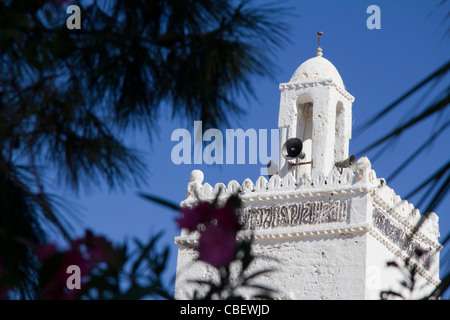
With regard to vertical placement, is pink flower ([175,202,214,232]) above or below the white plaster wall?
below

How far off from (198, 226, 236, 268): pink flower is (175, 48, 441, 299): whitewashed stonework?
27.1m

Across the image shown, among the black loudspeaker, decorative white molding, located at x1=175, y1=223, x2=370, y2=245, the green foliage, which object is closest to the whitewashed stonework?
decorative white molding, located at x1=175, y1=223, x2=370, y2=245

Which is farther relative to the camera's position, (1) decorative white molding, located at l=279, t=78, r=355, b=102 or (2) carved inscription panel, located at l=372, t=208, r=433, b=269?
(1) decorative white molding, located at l=279, t=78, r=355, b=102

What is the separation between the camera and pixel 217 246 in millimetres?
4395

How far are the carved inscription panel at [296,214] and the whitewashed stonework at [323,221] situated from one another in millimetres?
29

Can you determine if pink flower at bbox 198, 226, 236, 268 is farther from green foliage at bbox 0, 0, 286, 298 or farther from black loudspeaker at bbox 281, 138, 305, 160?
black loudspeaker at bbox 281, 138, 305, 160

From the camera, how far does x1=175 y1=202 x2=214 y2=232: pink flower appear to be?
4516mm

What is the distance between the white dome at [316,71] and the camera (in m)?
35.9

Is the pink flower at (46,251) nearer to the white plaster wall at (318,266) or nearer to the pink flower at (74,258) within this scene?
the pink flower at (74,258)

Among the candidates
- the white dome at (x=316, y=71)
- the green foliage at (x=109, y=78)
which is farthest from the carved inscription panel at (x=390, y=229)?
the green foliage at (x=109, y=78)

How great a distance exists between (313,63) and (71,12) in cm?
3098

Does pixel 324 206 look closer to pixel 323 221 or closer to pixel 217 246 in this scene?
pixel 323 221

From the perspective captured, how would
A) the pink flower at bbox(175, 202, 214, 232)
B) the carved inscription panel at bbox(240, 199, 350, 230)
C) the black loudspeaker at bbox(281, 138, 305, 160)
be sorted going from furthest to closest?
the black loudspeaker at bbox(281, 138, 305, 160) < the carved inscription panel at bbox(240, 199, 350, 230) < the pink flower at bbox(175, 202, 214, 232)
